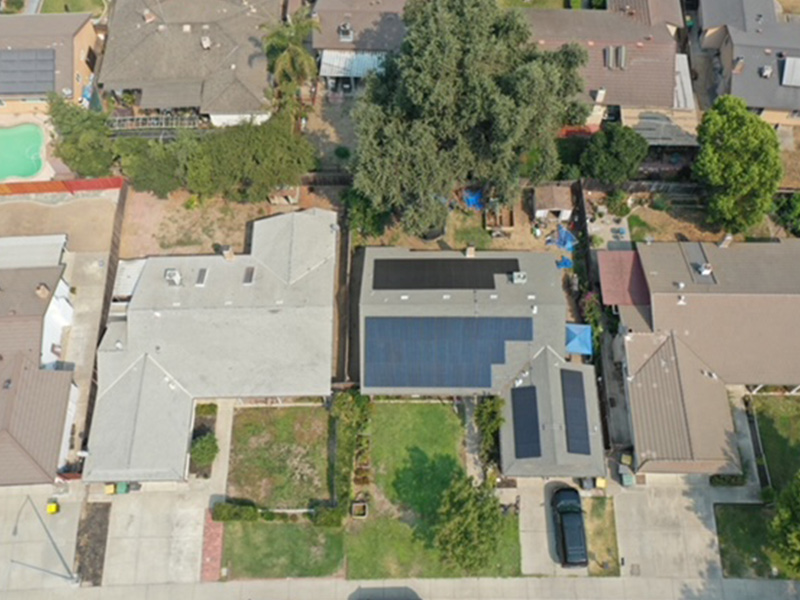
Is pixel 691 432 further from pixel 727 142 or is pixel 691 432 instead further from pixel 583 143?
pixel 583 143

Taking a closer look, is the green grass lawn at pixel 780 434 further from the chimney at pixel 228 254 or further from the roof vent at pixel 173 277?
the roof vent at pixel 173 277

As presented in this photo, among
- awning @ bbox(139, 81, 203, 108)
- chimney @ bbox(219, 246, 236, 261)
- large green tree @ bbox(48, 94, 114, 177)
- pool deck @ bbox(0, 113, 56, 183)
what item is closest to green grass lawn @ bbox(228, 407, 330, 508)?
chimney @ bbox(219, 246, 236, 261)

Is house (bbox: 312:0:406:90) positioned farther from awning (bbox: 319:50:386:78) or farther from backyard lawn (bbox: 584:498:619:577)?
backyard lawn (bbox: 584:498:619:577)

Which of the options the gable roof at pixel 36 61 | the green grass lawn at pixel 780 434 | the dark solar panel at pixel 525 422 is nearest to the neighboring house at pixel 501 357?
the dark solar panel at pixel 525 422

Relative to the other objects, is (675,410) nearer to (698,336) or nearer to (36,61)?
(698,336)

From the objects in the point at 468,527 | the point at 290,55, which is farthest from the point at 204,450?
the point at 290,55

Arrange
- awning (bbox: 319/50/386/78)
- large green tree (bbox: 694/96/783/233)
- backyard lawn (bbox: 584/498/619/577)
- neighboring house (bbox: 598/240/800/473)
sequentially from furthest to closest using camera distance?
awning (bbox: 319/50/386/78) → large green tree (bbox: 694/96/783/233) → neighboring house (bbox: 598/240/800/473) → backyard lawn (bbox: 584/498/619/577)

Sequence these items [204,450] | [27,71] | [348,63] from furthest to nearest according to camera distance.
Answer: [348,63] → [27,71] → [204,450]
